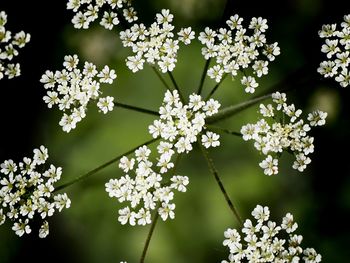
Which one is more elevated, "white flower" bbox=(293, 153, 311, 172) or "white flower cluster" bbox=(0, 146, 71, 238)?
"white flower" bbox=(293, 153, 311, 172)

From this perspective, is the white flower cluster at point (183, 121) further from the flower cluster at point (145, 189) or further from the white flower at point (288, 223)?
the white flower at point (288, 223)

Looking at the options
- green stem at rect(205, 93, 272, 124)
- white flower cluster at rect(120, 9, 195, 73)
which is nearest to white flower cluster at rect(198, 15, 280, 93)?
green stem at rect(205, 93, 272, 124)

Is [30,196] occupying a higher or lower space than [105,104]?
lower

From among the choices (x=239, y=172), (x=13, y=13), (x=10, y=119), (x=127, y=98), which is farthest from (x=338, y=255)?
(x=13, y=13)

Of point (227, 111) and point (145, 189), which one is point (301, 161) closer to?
point (227, 111)

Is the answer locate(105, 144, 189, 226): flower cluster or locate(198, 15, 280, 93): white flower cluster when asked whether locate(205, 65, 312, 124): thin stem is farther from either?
locate(105, 144, 189, 226): flower cluster

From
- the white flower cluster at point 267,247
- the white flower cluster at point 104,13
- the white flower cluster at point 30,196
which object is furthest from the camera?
the white flower cluster at point 104,13

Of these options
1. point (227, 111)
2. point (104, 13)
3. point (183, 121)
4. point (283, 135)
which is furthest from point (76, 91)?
point (283, 135)

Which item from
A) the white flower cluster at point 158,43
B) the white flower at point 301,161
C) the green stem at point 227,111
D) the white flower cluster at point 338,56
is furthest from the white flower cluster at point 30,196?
the white flower cluster at point 338,56

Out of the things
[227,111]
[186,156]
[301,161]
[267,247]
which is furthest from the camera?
[186,156]

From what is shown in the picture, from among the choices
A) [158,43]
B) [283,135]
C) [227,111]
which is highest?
[158,43]
